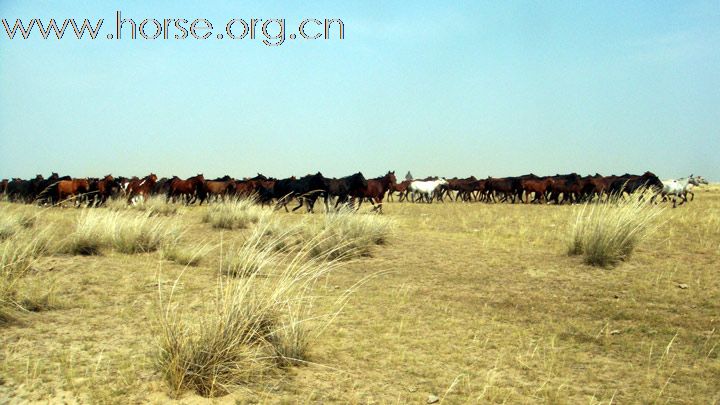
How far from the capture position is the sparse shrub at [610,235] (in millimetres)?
9141

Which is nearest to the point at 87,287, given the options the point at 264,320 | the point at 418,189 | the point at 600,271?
the point at 264,320

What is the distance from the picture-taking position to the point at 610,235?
9.23 m

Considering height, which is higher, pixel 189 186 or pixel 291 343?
pixel 189 186

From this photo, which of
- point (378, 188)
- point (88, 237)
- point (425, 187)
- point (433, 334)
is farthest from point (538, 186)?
point (433, 334)

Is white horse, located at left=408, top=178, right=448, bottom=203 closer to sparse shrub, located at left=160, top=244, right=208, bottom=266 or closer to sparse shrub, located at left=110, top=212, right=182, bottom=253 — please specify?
sparse shrub, located at left=110, top=212, right=182, bottom=253

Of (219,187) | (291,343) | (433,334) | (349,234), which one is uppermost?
(219,187)

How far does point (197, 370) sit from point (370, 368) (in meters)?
1.48

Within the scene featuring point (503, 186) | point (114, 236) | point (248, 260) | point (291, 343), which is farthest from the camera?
point (503, 186)

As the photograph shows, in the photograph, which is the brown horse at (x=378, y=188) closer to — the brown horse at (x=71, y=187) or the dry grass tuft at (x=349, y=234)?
the dry grass tuft at (x=349, y=234)

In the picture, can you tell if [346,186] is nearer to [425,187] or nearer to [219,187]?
[219,187]

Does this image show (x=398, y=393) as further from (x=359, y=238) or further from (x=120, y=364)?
(x=359, y=238)

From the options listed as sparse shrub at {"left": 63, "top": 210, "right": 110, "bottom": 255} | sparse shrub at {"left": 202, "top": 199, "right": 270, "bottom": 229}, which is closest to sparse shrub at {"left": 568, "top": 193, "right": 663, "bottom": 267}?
sparse shrub at {"left": 202, "top": 199, "right": 270, "bottom": 229}

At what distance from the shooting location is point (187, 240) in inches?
488

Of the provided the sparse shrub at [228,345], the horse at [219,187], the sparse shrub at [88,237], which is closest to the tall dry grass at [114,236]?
the sparse shrub at [88,237]
